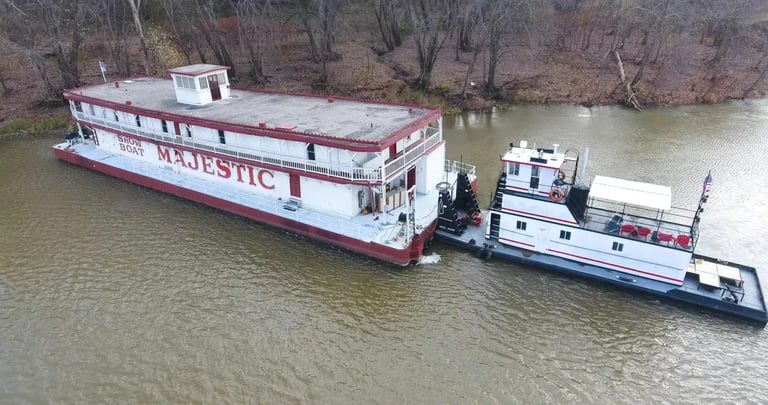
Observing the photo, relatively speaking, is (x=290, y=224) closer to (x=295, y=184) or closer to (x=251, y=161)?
(x=295, y=184)

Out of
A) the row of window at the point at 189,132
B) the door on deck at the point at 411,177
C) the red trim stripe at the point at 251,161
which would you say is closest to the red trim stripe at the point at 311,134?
the row of window at the point at 189,132

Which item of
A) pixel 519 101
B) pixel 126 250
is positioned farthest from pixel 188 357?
pixel 519 101

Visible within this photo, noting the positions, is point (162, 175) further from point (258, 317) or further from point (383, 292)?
point (383, 292)

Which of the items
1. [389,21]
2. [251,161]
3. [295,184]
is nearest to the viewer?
[295,184]

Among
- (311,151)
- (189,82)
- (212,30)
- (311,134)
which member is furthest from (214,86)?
(212,30)

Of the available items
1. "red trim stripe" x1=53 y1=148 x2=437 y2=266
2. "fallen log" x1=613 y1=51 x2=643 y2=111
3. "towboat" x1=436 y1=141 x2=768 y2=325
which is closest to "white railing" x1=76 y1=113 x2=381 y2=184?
"red trim stripe" x1=53 y1=148 x2=437 y2=266

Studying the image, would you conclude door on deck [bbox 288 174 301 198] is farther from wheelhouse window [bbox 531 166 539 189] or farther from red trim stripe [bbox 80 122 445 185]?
A: wheelhouse window [bbox 531 166 539 189]
